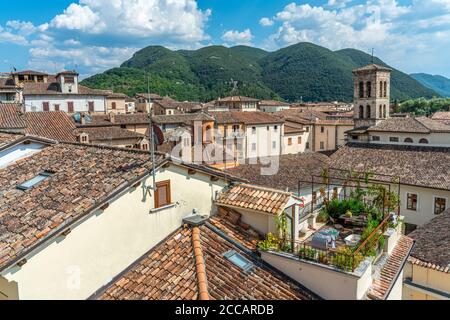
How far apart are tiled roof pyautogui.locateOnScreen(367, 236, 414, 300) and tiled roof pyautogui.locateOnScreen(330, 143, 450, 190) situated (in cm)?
1705

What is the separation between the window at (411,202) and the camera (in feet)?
84.9

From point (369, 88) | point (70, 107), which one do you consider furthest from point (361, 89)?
point (70, 107)

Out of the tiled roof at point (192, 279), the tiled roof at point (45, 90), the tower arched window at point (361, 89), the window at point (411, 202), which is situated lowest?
the window at point (411, 202)

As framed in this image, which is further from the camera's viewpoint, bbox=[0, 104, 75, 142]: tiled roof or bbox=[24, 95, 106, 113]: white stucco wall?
bbox=[24, 95, 106, 113]: white stucco wall

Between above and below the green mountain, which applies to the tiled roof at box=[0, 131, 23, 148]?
below

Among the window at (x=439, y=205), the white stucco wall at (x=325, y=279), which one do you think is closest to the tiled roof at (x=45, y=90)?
the window at (x=439, y=205)

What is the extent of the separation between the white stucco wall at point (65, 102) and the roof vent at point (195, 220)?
46.3 meters

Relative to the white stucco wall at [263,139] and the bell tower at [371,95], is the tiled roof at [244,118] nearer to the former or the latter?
the white stucco wall at [263,139]

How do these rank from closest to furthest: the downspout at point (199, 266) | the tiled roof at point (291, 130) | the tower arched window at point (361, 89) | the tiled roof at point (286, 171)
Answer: the downspout at point (199, 266) → the tiled roof at point (286, 171) → the tower arched window at point (361, 89) → the tiled roof at point (291, 130)

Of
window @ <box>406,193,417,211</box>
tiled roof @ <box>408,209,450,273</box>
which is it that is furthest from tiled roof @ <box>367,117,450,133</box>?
tiled roof @ <box>408,209,450,273</box>

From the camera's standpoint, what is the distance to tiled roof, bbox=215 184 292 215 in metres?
8.34

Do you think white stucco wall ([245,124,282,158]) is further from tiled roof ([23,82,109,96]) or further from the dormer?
the dormer
